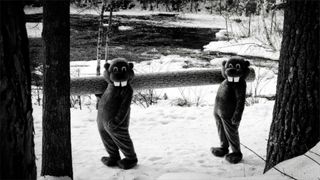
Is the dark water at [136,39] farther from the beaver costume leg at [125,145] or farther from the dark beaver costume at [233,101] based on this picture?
the beaver costume leg at [125,145]

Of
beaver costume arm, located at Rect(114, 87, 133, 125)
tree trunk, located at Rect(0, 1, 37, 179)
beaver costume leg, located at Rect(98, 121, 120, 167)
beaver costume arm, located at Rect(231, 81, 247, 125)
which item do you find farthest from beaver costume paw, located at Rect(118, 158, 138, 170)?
tree trunk, located at Rect(0, 1, 37, 179)

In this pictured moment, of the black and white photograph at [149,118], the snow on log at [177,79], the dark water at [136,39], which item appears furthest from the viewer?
the dark water at [136,39]

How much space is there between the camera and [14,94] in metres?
1.98

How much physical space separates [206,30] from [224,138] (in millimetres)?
15867

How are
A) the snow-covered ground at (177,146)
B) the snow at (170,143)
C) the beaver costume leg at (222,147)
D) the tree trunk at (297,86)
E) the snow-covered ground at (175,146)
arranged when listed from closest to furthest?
the tree trunk at (297,86)
the snow-covered ground at (177,146)
the snow-covered ground at (175,146)
the snow at (170,143)
the beaver costume leg at (222,147)

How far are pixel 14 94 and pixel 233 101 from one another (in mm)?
3218

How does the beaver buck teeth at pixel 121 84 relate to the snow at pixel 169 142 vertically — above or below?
above

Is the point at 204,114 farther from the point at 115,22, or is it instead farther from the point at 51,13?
the point at 115,22

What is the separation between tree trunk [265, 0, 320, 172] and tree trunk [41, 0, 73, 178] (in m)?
2.00

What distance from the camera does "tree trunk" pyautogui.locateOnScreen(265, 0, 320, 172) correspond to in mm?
3500

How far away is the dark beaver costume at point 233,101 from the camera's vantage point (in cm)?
475

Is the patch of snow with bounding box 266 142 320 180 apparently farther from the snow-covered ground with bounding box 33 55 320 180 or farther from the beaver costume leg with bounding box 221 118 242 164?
the beaver costume leg with bounding box 221 118 242 164

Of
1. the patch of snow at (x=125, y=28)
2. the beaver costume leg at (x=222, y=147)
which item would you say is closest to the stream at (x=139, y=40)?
the patch of snow at (x=125, y=28)

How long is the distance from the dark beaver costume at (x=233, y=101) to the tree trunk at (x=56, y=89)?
1900 millimetres
